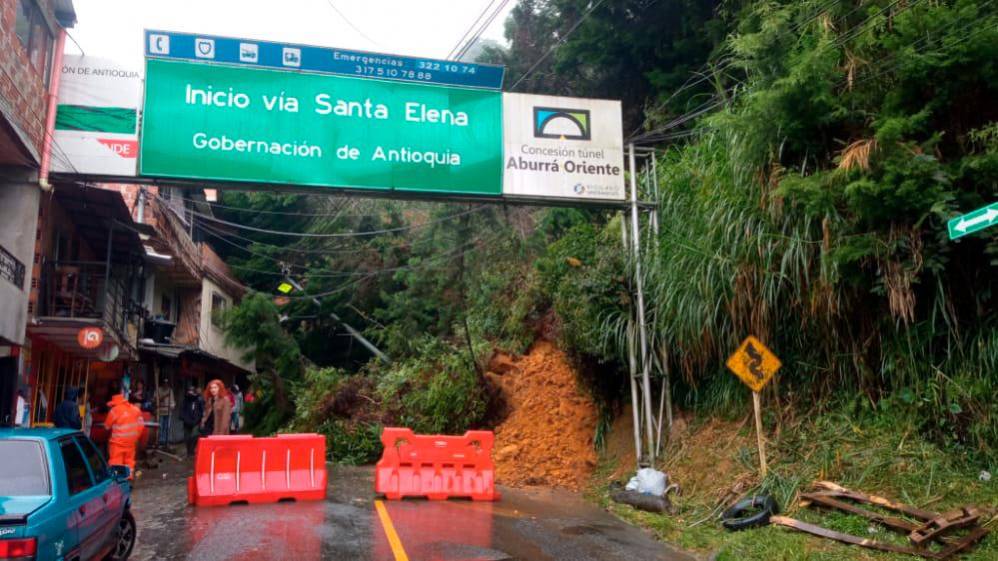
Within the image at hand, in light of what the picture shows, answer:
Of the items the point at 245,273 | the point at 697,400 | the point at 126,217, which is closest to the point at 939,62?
the point at 697,400

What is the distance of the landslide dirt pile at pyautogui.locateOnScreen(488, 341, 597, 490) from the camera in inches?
600

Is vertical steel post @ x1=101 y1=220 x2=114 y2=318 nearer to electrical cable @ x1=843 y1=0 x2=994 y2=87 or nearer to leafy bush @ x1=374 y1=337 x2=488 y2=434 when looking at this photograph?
leafy bush @ x1=374 y1=337 x2=488 y2=434

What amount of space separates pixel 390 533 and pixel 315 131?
22.1ft

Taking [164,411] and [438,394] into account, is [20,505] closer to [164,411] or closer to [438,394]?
[438,394]

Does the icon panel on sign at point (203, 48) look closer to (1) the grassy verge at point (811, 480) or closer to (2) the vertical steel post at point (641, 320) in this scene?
(2) the vertical steel post at point (641, 320)

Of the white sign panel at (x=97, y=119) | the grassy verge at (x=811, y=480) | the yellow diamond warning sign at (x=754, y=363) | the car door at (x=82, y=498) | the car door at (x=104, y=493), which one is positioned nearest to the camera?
the car door at (x=82, y=498)

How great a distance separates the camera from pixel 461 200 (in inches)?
525

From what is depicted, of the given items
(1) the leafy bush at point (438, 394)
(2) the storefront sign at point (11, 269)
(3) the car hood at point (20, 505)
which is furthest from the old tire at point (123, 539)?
(1) the leafy bush at point (438, 394)

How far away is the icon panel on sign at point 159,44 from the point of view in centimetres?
1258

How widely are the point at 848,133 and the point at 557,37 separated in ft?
38.0

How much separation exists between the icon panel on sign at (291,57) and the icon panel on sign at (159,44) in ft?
5.88

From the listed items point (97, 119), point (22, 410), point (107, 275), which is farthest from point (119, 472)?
point (107, 275)

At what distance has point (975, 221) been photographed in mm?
7438

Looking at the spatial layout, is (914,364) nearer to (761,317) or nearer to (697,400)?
(761,317)
